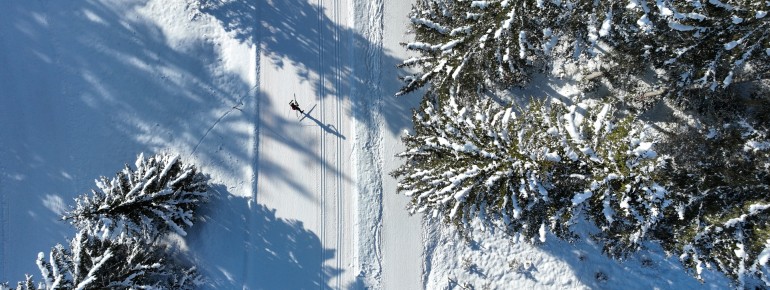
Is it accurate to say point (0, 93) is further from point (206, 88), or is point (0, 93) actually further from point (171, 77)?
point (206, 88)

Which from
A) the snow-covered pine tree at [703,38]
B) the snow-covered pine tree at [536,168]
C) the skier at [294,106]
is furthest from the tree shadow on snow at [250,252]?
the snow-covered pine tree at [703,38]

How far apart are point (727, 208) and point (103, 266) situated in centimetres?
1600

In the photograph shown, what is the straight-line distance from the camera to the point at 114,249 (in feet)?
40.5

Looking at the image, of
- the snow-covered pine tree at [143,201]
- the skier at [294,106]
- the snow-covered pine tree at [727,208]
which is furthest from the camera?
the skier at [294,106]

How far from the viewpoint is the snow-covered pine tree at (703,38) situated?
991 centimetres

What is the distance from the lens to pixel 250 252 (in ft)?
47.7

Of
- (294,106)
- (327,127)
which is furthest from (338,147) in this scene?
(294,106)

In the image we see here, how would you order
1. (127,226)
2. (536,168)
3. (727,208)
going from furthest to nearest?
1. (127,226)
2. (727,208)
3. (536,168)

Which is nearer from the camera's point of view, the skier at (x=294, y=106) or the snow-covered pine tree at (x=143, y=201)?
the snow-covered pine tree at (x=143, y=201)

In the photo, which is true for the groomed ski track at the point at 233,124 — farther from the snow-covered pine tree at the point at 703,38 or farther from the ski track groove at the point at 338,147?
the snow-covered pine tree at the point at 703,38

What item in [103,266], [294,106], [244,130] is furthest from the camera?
[244,130]

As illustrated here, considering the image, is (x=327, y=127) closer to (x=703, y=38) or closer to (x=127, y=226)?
(x=127, y=226)

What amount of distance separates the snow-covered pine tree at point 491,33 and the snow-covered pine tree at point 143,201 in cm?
748

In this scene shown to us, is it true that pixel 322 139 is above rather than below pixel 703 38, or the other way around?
below
